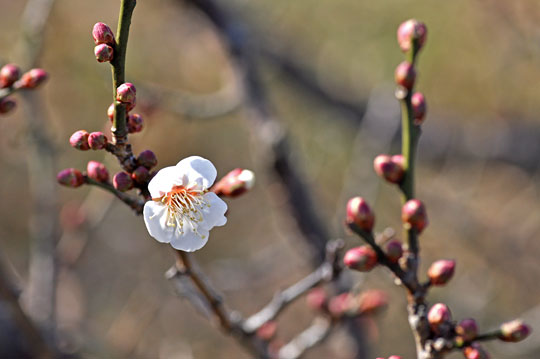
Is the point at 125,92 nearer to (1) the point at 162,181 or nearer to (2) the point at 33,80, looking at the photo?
(1) the point at 162,181

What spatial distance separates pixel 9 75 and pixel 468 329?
1087mm

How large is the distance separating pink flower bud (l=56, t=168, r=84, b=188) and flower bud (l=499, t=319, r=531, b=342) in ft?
2.96

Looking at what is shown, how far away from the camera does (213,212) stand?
1.20m

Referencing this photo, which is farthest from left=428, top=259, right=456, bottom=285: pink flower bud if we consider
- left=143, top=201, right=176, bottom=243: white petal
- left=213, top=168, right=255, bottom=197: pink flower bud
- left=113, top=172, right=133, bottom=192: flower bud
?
left=113, top=172, right=133, bottom=192: flower bud

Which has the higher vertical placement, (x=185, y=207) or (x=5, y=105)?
(x=5, y=105)

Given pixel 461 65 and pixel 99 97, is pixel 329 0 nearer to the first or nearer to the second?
pixel 461 65

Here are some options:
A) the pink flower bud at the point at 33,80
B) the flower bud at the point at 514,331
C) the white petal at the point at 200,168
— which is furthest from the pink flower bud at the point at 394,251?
the pink flower bud at the point at 33,80

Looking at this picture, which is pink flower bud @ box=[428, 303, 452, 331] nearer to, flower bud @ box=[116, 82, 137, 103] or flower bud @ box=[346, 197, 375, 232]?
flower bud @ box=[346, 197, 375, 232]

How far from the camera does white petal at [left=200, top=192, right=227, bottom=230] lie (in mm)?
1179

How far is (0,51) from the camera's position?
5.06m

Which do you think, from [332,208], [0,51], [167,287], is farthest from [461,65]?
[0,51]

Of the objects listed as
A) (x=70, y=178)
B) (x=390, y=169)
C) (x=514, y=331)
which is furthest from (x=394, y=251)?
(x=70, y=178)

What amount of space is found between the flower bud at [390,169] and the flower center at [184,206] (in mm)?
374

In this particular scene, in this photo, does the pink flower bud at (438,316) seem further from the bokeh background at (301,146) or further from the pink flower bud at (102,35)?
the bokeh background at (301,146)
